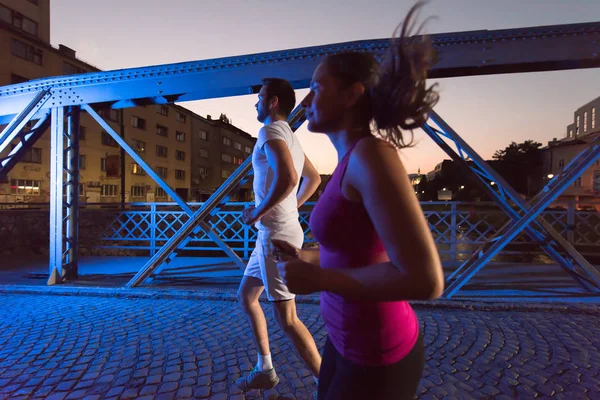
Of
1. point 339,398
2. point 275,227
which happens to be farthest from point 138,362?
point 339,398

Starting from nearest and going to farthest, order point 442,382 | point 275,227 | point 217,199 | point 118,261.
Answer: point 275,227, point 442,382, point 217,199, point 118,261

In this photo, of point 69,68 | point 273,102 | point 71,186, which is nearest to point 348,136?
point 273,102

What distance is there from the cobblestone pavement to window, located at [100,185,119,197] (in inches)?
1445

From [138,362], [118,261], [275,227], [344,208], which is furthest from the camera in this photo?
[118,261]

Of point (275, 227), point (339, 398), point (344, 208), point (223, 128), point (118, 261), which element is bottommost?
point (118, 261)

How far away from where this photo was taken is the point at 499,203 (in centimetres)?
540

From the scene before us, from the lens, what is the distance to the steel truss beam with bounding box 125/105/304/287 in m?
5.62

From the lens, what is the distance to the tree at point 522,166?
50594 mm

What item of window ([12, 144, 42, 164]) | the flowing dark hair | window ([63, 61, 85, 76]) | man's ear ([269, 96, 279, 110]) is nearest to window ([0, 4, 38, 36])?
window ([63, 61, 85, 76])

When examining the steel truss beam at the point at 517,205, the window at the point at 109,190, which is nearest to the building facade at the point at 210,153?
the window at the point at 109,190

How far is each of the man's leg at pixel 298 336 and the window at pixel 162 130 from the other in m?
47.2

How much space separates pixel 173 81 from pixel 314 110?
5321 millimetres

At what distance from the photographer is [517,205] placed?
17.5ft

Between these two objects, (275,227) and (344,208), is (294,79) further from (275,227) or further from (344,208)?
(344,208)
